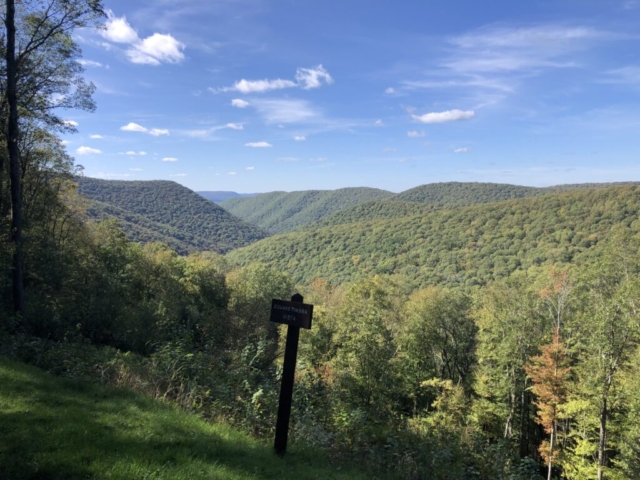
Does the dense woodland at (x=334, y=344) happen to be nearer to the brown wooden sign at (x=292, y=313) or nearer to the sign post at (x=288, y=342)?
the sign post at (x=288, y=342)

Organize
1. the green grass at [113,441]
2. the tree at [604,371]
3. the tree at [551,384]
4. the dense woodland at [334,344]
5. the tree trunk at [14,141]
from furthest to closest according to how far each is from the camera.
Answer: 1. the tree at [551,384]
2. the tree at [604,371]
3. the tree trunk at [14,141]
4. the dense woodland at [334,344]
5. the green grass at [113,441]

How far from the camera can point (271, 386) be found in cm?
764

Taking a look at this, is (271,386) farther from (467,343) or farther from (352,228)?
(352,228)

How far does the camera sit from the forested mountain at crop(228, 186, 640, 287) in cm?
8350

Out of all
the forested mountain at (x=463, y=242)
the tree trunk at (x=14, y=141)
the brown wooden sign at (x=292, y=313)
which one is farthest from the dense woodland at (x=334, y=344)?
the forested mountain at (x=463, y=242)

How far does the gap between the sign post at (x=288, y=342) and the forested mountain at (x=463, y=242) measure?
72207 mm

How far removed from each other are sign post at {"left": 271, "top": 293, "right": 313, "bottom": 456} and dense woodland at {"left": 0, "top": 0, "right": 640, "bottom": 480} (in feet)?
3.19

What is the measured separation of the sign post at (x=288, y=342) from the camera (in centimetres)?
513

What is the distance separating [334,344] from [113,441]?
2272cm

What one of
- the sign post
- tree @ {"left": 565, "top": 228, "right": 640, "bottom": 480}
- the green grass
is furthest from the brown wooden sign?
tree @ {"left": 565, "top": 228, "right": 640, "bottom": 480}

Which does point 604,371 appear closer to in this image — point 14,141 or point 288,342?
point 288,342

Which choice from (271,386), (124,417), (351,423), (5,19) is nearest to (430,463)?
(351,423)

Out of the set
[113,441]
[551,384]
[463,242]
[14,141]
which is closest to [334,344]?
[551,384]

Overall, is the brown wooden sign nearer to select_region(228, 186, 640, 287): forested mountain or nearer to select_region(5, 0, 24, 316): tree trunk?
select_region(5, 0, 24, 316): tree trunk
